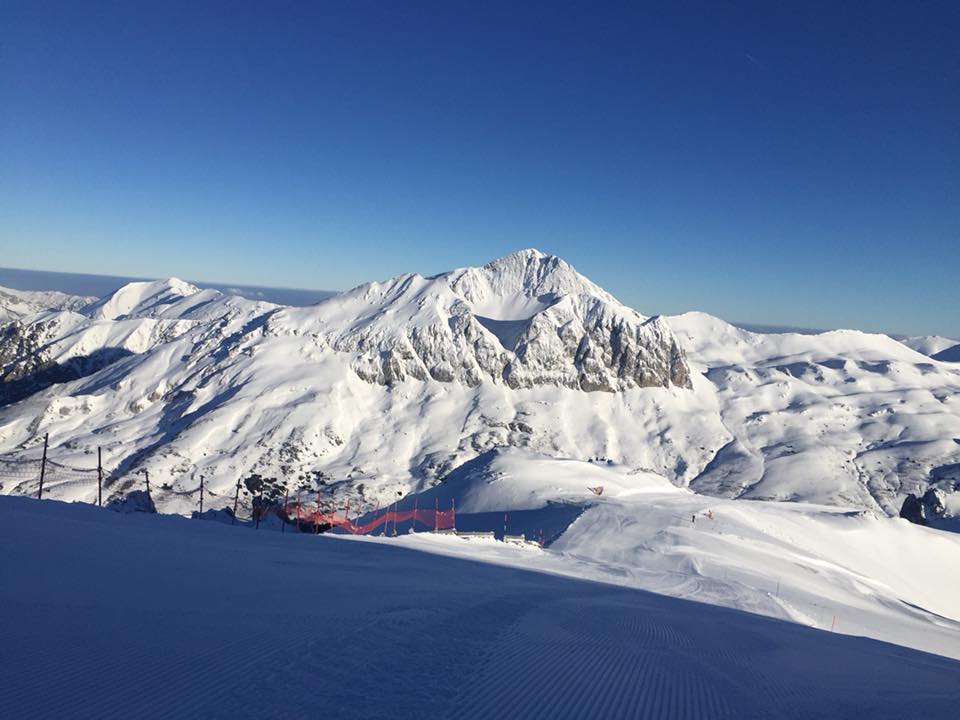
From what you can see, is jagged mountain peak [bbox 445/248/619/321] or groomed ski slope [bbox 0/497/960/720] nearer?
groomed ski slope [bbox 0/497/960/720]

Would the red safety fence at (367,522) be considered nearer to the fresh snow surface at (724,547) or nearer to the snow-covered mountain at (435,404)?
the fresh snow surface at (724,547)

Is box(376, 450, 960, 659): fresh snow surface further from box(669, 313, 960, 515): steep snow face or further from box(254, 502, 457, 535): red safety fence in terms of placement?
box(669, 313, 960, 515): steep snow face

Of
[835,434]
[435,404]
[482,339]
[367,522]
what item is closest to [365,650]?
[367,522]

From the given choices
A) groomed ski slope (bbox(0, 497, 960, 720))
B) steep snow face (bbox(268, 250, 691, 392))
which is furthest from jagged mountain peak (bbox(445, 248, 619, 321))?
groomed ski slope (bbox(0, 497, 960, 720))

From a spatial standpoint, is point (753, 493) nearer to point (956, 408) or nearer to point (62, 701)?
point (956, 408)

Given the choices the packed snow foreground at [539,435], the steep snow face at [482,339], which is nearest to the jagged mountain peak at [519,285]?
the packed snow foreground at [539,435]

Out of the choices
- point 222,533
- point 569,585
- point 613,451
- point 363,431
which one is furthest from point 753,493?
point 222,533

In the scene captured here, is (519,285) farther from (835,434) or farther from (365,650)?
(365,650)
